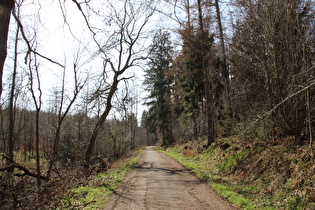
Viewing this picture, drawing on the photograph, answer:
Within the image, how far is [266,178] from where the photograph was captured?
6.40 meters

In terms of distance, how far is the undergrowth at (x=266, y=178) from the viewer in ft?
16.0

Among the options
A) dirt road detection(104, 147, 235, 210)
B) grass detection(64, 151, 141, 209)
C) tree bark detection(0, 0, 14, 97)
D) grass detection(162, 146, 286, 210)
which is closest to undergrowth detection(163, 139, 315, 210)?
grass detection(162, 146, 286, 210)

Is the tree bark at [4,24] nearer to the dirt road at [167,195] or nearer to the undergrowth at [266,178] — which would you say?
the dirt road at [167,195]

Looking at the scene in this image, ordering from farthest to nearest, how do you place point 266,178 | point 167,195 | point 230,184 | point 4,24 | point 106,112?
point 106,112, point 230,184, point 266,178, point 167,195, point 4,24

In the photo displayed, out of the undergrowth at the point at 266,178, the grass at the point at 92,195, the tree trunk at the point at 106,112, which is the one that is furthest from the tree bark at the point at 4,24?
the tree trunk at the point at 106,112

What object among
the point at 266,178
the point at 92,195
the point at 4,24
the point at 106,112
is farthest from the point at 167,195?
the point at 106,112

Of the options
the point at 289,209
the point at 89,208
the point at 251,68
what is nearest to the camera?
the point at 289,209

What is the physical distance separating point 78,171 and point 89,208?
13.8ft

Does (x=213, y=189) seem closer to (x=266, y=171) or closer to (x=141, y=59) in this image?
(x=266, y=171)

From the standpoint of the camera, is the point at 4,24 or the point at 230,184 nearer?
the point at 4,24

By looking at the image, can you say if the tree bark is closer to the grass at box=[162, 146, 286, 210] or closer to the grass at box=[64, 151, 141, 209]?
the grass at box=[64, 151, 141, 209]

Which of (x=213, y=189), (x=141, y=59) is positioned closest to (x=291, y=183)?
(x=213, y=189)

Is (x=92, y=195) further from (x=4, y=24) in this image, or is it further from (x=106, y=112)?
(x=106, y=112)

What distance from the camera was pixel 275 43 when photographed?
680cm
